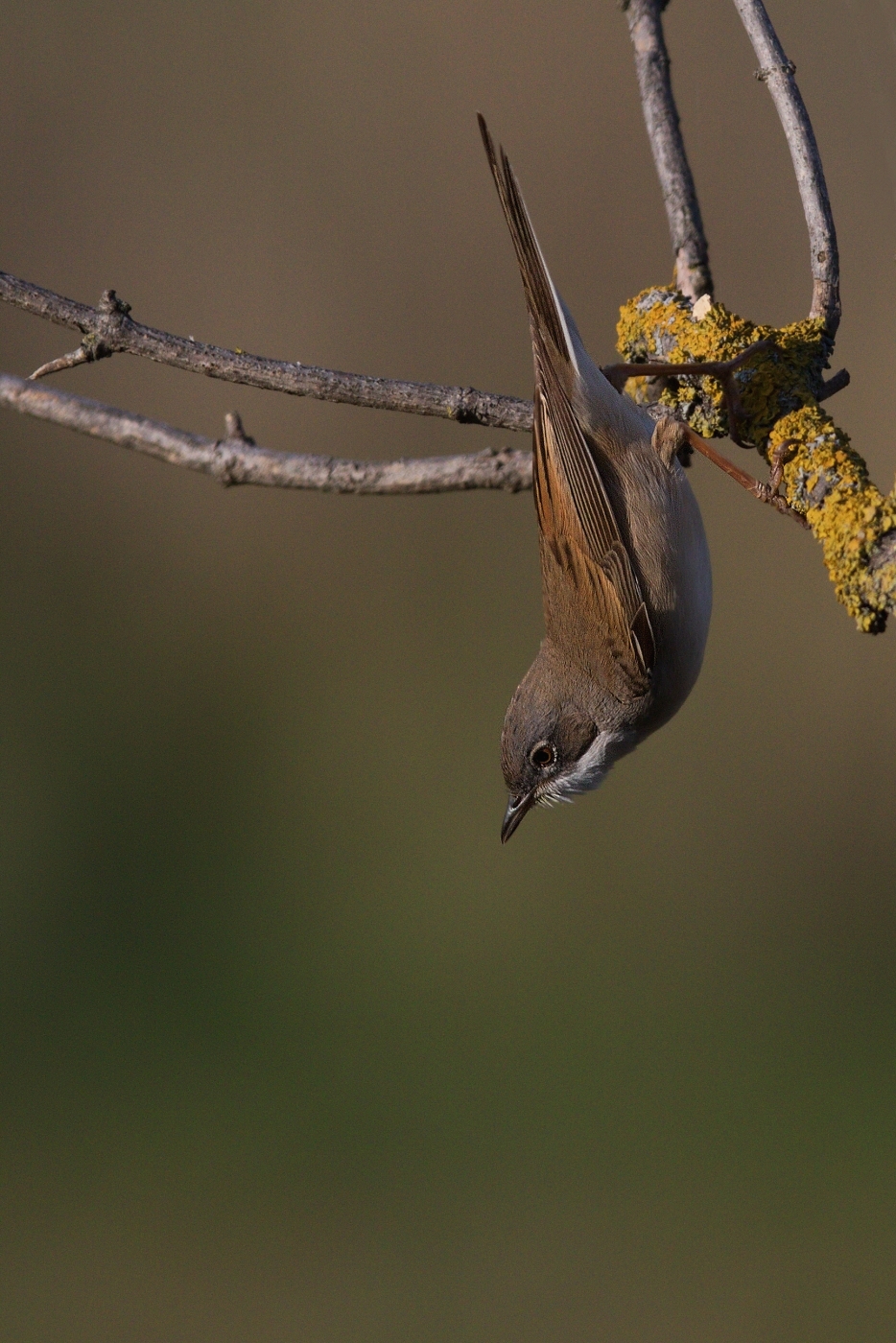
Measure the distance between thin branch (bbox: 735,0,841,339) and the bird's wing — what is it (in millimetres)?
604

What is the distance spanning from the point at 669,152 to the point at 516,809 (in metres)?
1.76

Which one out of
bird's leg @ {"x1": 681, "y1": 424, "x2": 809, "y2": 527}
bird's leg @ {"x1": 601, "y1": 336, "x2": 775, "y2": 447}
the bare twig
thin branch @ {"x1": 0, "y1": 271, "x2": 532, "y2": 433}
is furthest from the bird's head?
the bare twig

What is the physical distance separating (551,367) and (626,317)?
0.73ft

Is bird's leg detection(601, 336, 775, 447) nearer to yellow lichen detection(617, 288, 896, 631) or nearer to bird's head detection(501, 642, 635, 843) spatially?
yellow lichen detection(617, 288, 896, 631)

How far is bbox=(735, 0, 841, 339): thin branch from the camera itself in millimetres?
2582

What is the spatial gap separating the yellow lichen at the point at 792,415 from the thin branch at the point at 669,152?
0.08 m

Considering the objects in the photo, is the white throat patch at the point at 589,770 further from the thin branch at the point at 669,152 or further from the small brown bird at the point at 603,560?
the thin branch at the point at 669,152

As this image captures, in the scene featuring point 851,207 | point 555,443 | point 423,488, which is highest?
point 851,207

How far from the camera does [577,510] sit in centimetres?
301

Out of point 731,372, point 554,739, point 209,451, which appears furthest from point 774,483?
point 209,451

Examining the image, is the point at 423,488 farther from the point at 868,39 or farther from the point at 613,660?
the point at 868,39

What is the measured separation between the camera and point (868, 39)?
3391mm

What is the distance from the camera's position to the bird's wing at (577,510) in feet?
9.50

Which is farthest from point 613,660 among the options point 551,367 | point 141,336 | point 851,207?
point 851,207
